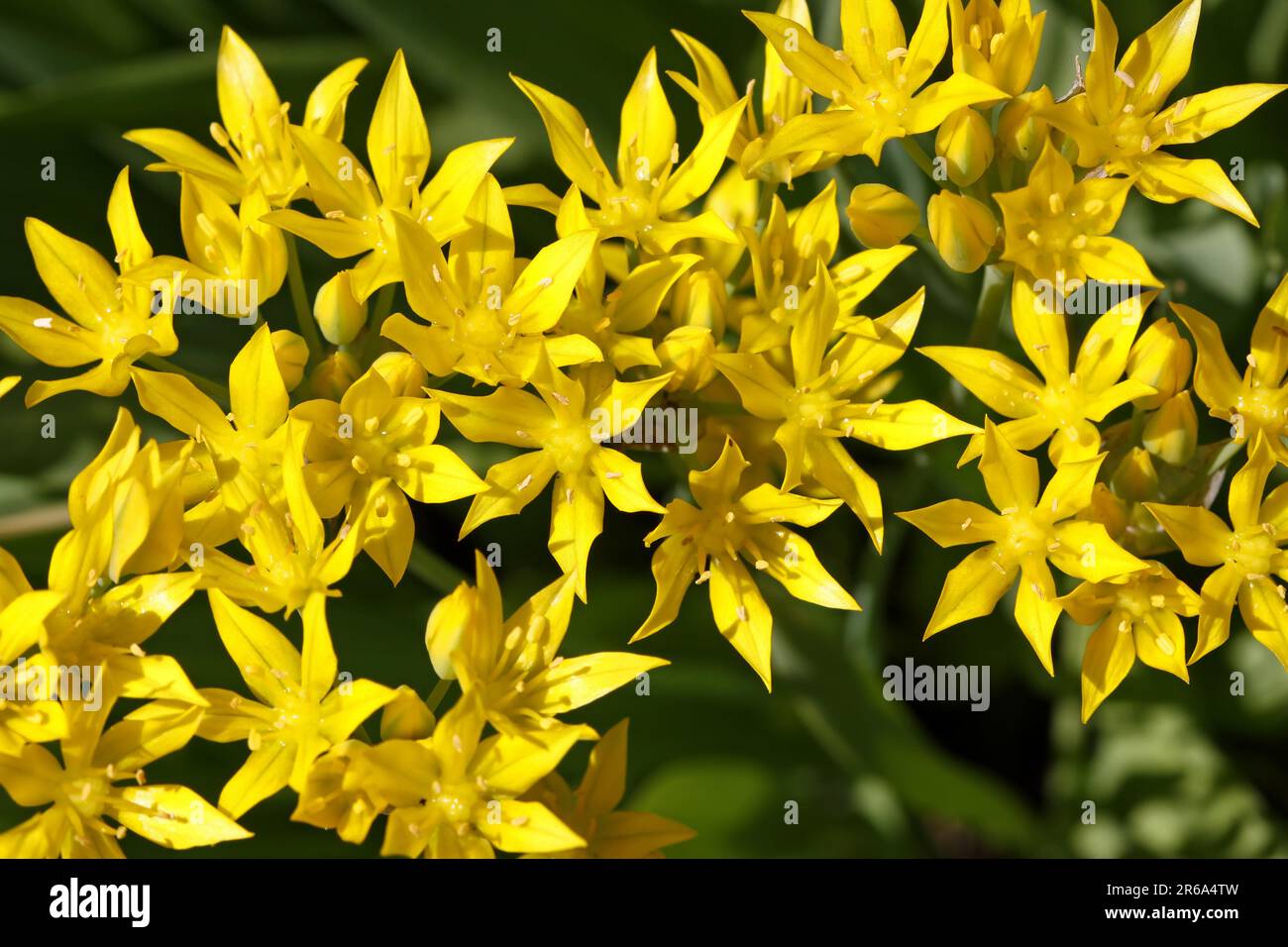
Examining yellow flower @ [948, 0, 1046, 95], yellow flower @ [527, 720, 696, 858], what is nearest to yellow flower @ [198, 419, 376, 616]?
yellow flower @ [527, 720, 696, 858]

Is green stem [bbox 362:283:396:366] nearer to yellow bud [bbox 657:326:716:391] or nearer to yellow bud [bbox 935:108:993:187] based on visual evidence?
yellow bud [bbox 657:326:716:391]

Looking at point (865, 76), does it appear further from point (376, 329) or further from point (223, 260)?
point (223, 260)

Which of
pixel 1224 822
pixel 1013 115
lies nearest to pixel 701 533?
pixel 1013 115

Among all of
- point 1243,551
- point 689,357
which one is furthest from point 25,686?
point 1243,551

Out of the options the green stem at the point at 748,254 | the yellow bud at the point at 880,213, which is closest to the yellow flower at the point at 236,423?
the green stem at the point at 748,254

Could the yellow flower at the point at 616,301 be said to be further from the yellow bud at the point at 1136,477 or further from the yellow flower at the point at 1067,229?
the yellow bud at the point at 1136,477
